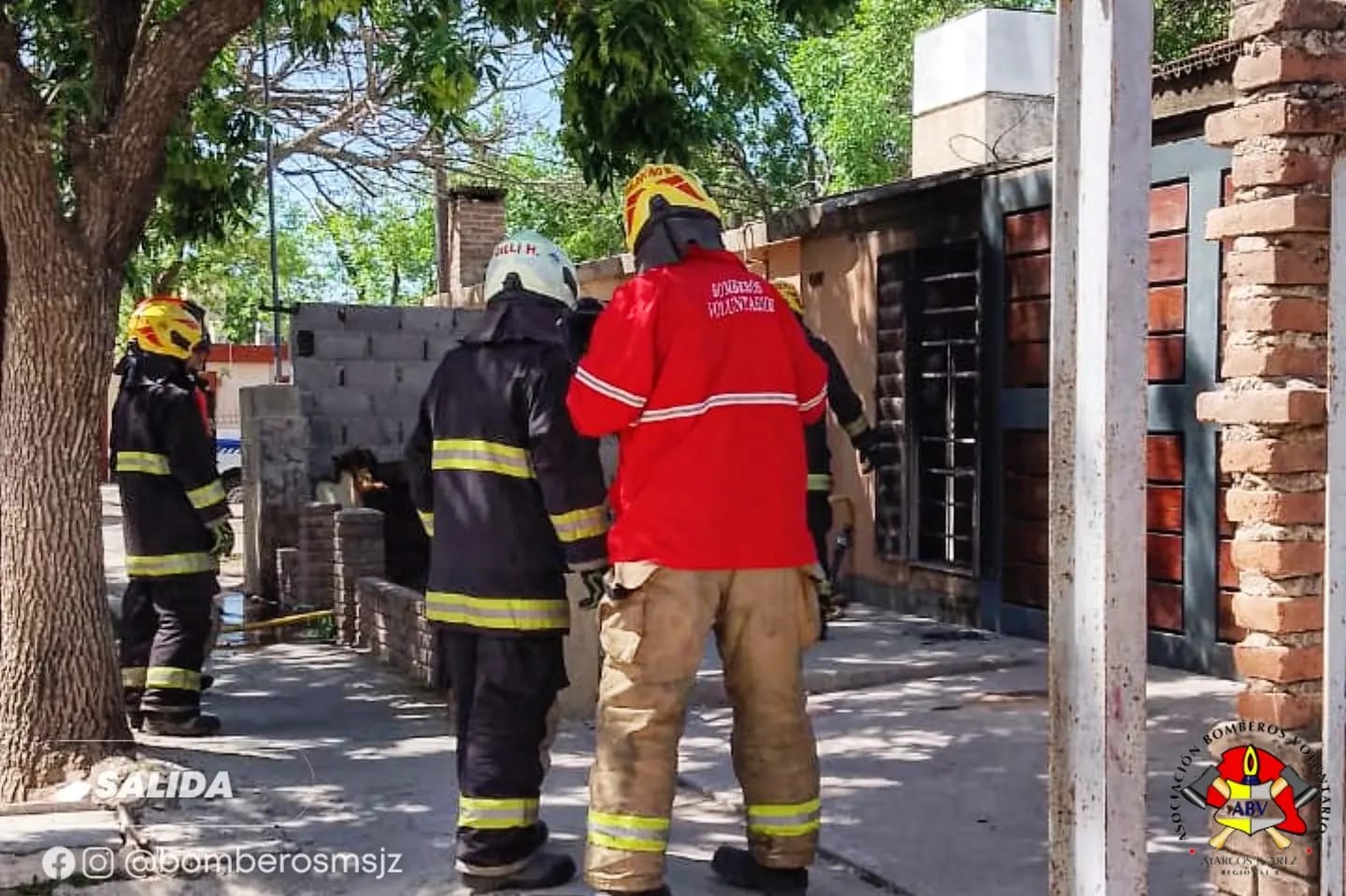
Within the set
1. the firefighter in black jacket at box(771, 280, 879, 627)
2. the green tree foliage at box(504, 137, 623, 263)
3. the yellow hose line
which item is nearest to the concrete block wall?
the yellow hose line

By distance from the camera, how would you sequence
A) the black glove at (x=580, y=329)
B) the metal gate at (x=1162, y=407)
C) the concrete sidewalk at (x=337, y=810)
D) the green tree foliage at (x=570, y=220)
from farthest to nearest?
1. the green tree foliage at (x=570, y=220)
2. the metal gate at (x=1162, y=407)
3. the concrete sidewalk at (x=337, y=810)
4. the black glove at (x=580, y=329)

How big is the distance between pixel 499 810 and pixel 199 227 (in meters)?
5.73

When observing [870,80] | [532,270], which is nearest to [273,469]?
[532,270]

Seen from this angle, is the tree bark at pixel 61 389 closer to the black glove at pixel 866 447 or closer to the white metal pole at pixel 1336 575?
the black glove at pixel 866 447

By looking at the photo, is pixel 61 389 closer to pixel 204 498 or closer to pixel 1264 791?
pixel 204 498

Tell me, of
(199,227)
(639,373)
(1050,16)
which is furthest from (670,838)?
(1050,16)

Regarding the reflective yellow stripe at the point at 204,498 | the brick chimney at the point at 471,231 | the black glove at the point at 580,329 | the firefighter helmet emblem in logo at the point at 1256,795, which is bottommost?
the firefighter helmet emblem in logo at the point at 1256,795

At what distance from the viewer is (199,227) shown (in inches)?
341

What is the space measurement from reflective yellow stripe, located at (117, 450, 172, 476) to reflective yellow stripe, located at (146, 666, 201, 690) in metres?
0.91

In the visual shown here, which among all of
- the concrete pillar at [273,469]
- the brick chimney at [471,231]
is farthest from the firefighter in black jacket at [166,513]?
the brick chimney at [471,231]

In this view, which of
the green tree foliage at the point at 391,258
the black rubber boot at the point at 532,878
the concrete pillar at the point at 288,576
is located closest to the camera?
the black rubber boot at the point at 532,878

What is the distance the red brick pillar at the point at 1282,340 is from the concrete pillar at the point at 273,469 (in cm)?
862

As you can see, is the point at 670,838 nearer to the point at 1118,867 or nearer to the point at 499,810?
the point at 499,810

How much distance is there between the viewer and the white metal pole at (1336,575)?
10.4 feet
